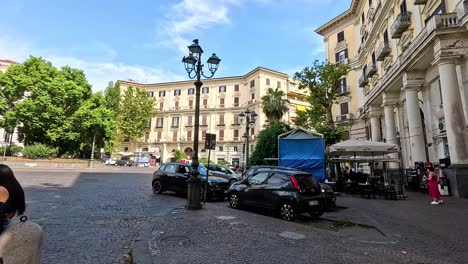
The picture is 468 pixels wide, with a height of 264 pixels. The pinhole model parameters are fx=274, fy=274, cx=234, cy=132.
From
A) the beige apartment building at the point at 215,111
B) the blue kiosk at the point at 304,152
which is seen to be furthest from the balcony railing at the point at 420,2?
the beige apartment building at the point at 215,111

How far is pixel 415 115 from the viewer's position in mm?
17062

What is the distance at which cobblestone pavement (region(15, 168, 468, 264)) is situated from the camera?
5.05 metres

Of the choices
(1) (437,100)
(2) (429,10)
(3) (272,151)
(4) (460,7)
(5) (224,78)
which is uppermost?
(5) (224,78)

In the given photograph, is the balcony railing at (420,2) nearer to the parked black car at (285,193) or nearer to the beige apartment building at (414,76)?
the beige apartment building at (414,76)

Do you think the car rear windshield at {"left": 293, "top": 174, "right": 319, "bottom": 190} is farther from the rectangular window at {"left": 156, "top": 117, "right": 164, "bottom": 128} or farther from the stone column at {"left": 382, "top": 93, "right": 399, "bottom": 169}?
the rectangular window at {"left": 156, "top": 117, "right": 164, "bottom": 128}

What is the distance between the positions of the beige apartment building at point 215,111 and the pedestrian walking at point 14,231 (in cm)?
5683

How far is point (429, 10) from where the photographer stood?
17.2m

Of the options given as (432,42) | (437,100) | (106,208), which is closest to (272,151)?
(437,100)

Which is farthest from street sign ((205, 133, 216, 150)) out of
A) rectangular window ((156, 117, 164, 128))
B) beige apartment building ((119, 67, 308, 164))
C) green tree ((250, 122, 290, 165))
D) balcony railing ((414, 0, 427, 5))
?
rectangular window ((156, 117, 164, 128))

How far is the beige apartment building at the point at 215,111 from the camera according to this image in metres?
61.2

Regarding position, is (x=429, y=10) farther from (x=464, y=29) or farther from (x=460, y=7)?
(x=464, y=29)

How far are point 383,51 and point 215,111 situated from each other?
46.6 metres

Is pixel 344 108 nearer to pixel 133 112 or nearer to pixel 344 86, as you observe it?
pixel 344 86

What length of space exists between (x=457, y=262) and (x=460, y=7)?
47.6ft
